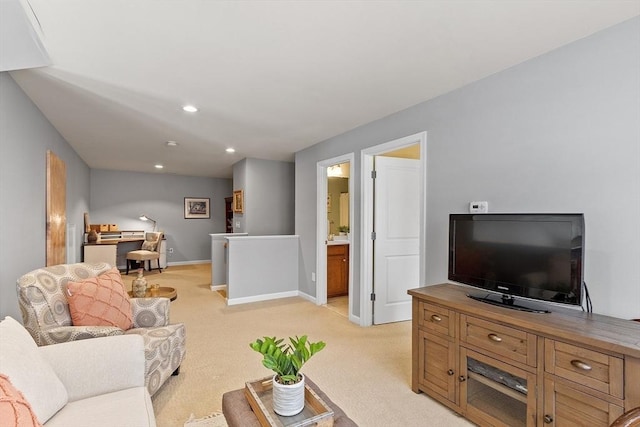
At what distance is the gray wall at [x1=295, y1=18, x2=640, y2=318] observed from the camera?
1.71 metres

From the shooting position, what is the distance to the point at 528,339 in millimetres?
1670

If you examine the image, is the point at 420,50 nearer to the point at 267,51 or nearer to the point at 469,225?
the point at 267,51

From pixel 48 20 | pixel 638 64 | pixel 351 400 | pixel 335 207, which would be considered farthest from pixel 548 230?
pixel 335 207

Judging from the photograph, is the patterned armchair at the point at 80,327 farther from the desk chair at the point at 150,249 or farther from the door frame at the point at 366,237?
the desk chair at the point at 150,249

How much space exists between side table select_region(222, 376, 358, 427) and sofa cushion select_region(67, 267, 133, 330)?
1.29 m

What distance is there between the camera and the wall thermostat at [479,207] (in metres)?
2.37

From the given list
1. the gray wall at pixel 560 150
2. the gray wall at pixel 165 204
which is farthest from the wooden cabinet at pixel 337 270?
the gray wall at pixel 165 204

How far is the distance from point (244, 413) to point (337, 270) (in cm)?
374

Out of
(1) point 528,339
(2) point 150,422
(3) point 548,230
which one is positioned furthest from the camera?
(3) point 548,230

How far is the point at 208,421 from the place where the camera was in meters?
1.97

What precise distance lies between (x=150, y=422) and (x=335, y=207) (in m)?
5.37

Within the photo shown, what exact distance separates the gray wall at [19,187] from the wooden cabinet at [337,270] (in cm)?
337

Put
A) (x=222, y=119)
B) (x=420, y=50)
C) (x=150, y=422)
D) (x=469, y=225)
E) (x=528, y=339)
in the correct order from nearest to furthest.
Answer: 1. (x=150, y=422)
2. (x=528, y=339)
3. (x=420, y=50)
4. (x=469, y=225)
5. (x=222, y=119)

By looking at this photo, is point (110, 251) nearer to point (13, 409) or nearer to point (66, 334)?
point (66, 334)
